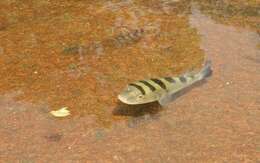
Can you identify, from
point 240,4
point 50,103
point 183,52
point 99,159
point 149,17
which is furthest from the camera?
point 240,4

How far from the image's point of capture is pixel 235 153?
488 centimetres

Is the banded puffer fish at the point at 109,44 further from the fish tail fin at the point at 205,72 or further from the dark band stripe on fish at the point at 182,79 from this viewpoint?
the dark band stripe on fish at the point at 182,79

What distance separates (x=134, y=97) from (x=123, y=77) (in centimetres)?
102

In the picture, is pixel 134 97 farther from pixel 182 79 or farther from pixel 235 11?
pixel 235 11

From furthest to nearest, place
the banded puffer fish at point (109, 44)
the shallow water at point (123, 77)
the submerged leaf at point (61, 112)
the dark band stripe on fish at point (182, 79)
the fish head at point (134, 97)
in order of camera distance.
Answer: the banded puffer fish at point (109, 44)
the dark band stripe on fish at point (182, 79)
the submerged leaf at point (61, 112)
the fish head at point (134, 97)
the shallow water at point (123, 77)

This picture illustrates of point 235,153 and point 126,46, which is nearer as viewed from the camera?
point 235,153

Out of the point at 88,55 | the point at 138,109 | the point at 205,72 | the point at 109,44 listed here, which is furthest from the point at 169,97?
the point at 109,44

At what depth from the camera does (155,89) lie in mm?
5355

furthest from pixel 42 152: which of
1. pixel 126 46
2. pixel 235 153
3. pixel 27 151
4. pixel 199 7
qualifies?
pixel 199 7

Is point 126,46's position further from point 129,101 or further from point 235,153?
point 235,153

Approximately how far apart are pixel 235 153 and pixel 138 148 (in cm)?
98

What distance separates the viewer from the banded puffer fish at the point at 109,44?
22.9 feet

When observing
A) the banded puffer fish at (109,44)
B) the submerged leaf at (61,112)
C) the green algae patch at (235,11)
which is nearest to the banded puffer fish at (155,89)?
the submerged leaf at (61,112)

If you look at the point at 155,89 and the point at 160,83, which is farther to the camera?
the point at 160,83
